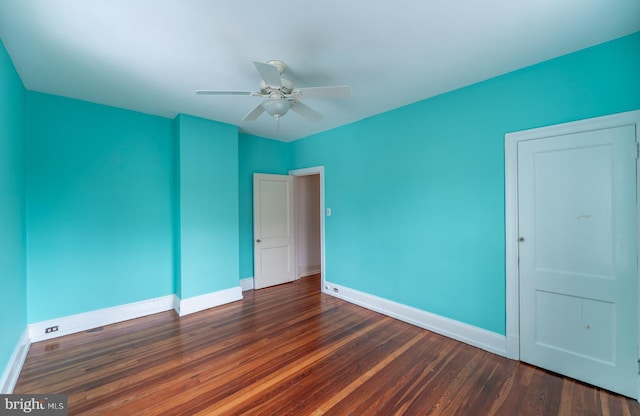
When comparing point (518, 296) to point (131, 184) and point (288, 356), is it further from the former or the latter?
point (131, 184)

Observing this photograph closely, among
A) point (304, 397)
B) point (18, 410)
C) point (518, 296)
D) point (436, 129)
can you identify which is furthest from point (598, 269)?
point (18, 410)

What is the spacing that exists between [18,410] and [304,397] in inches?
77.3

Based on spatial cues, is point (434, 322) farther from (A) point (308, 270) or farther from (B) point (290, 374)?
(A) point (308, 270)

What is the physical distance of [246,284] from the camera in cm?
436

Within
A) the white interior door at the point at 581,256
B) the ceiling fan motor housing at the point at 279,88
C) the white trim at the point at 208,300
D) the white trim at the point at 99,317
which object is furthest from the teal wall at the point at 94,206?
the white interior door at the point at 581,256

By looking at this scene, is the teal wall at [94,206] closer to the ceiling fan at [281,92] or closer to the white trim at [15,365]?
the white trim at [15,365]

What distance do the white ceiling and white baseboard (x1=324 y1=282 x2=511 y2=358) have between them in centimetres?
257

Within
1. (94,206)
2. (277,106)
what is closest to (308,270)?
(94,206)

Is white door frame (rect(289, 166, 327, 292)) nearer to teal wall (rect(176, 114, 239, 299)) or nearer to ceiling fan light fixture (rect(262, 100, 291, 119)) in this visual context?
teal wall (rect(176, 114, 239, 299))

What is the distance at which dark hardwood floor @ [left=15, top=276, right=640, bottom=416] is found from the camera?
5.93ft

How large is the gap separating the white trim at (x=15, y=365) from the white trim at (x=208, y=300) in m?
1.37

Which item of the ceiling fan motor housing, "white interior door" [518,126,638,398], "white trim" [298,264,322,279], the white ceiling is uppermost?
the white ceiling

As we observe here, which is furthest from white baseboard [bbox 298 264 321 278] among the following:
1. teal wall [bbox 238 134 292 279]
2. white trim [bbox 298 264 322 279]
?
teal wall [bbox 238 134 292 279]

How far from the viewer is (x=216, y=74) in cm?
238
